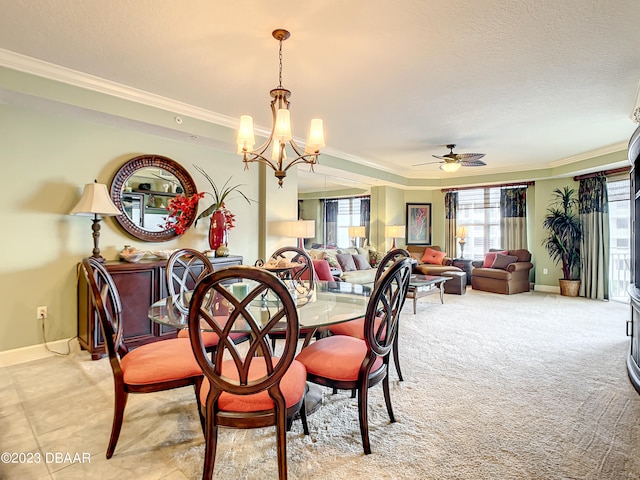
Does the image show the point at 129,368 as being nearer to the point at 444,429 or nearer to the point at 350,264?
the point at 444,429

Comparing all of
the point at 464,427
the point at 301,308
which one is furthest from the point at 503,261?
the point at 301,308

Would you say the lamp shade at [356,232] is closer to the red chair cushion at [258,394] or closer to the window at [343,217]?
the window at [343,217]

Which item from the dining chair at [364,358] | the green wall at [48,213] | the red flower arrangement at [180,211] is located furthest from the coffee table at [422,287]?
the green wall at [48,213]

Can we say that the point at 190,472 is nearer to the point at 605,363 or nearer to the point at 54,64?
the point at 54,64

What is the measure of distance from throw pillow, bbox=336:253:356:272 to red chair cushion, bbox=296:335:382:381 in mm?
4056

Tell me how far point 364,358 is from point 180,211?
300cm

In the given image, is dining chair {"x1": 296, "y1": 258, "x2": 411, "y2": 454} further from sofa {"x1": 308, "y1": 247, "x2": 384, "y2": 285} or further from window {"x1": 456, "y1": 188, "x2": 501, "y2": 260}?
window {"x1": 456, "y1": 188, "x2": 501, "y2": 260}

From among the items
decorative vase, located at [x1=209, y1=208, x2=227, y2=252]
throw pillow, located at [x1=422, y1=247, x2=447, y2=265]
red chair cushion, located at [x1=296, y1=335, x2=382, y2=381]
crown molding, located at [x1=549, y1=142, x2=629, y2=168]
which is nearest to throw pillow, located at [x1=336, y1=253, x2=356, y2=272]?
throw pillow, located at [x1=422, y1=247, x2=447, y2=265]

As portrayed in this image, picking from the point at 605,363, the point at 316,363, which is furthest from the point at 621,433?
the point at 316,363

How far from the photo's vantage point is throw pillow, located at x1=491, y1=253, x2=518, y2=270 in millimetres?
6889

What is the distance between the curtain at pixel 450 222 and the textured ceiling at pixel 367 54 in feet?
13.2

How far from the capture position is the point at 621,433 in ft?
6.54

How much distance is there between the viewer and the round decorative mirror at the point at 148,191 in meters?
3.59

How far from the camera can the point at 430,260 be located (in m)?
7.75
